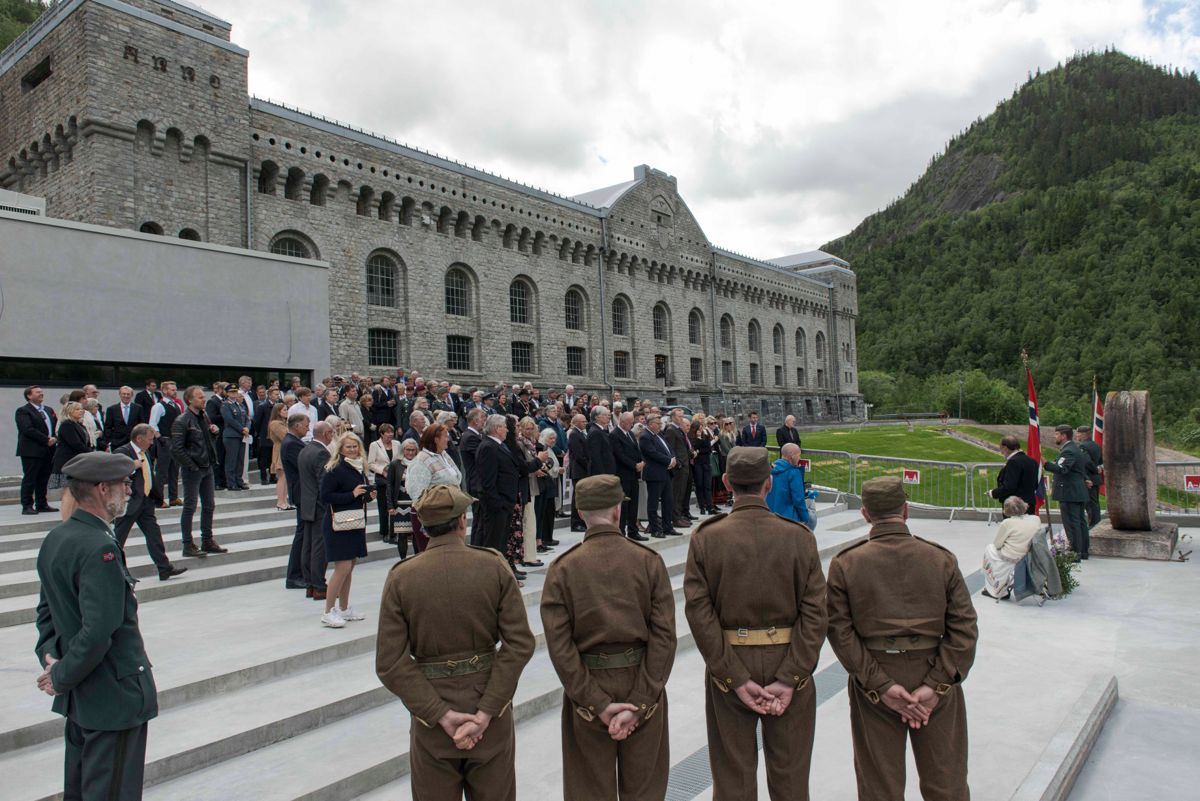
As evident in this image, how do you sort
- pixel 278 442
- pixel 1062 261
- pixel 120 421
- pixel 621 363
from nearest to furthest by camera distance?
pixel 120 421 < pixel 278 442 < pixel 621 363 < pixel 1062 261

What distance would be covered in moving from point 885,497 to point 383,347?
89.3 ft

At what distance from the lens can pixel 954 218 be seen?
148875mm

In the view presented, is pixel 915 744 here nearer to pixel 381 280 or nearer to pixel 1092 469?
pixel 1092 469

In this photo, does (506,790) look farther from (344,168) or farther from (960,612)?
(344,168)

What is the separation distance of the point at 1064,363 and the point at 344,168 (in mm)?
91983

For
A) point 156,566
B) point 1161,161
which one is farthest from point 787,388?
point 1161,161

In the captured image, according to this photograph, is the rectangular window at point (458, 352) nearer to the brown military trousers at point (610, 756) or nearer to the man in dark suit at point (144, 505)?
the man in dark suit at point (144, 505)

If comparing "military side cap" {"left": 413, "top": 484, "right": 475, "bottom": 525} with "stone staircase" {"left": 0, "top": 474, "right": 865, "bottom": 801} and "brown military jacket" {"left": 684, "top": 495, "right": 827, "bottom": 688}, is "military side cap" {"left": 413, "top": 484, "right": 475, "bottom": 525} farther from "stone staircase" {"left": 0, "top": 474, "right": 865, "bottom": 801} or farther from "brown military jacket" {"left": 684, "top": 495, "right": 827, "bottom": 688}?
"stone staircase" {"left": 0, "top": 474, "right": 865, "bottom": 801}

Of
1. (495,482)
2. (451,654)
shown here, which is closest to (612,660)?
(451,654)

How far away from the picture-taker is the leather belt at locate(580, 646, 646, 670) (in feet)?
10.2

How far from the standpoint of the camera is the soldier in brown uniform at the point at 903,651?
10.9 ft

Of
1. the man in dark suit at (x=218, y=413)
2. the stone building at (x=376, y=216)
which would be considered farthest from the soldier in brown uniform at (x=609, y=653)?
the stone building at (x=376, y=216)

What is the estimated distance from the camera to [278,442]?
39.7 ft

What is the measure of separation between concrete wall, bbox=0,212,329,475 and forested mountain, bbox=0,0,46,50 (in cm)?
3068
